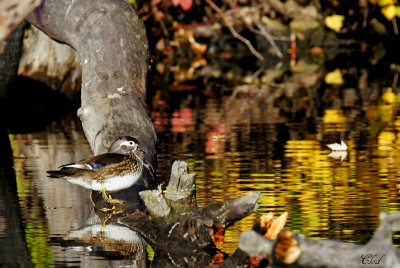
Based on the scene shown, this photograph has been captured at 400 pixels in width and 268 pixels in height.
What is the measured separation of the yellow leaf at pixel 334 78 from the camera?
16859mm

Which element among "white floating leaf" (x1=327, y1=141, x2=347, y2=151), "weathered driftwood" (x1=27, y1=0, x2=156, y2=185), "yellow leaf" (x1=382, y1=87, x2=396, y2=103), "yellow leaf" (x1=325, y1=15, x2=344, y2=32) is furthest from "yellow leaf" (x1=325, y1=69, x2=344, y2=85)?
"weathered driftwood" (x1=27, y1=0, x2=156, y2=185)

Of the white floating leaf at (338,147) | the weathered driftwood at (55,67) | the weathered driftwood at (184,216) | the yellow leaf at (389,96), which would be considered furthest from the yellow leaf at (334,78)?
the weathered driftwood at (184,216)

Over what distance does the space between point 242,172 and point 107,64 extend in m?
1.55

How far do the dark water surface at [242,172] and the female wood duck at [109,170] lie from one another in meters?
0.26

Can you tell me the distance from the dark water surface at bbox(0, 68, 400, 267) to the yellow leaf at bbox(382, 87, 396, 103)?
383mm

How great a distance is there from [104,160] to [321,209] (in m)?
1.64

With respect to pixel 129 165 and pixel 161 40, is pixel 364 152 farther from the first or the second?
pixel 161 40

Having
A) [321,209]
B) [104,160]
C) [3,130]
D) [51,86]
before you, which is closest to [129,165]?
[104,160]

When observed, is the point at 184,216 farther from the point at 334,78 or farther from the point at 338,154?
the point at 334,78

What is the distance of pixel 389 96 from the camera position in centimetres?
1428

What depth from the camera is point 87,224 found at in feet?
21.2

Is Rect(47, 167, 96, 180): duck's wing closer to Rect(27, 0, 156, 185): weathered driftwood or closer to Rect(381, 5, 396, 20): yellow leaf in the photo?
Rect(27, 0, 156, 185): weathered driftwood
